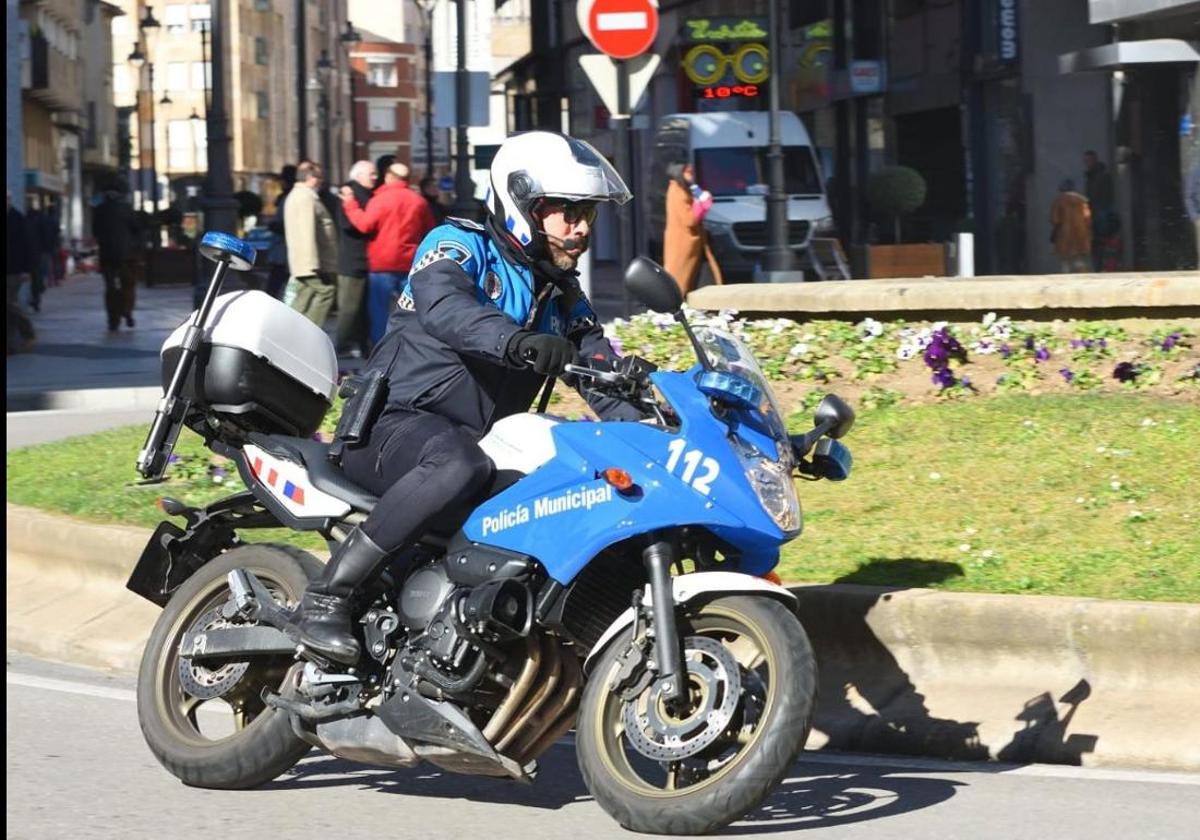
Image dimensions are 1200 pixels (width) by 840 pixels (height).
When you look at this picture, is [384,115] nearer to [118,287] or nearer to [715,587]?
[118,287]

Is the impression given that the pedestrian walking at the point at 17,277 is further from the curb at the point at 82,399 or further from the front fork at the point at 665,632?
the front fork at the point at 665,632

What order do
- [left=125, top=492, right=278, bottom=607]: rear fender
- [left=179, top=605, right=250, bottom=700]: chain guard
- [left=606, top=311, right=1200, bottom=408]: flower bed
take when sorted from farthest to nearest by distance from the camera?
[left=606, top=311, right=1200, bottom=408]: flower bed → [left=125, top=492, right=278, bottom=607]: rear fender → [left=179, top=605, right=250, bottom=700]: chain guard

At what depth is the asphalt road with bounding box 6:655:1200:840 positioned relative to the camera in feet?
18.2

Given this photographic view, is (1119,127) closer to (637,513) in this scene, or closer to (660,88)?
(637,513)

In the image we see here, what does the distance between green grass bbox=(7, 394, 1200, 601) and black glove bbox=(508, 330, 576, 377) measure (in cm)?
231

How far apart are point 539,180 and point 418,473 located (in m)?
0.75

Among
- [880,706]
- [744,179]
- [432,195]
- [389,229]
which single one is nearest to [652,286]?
[880,706]

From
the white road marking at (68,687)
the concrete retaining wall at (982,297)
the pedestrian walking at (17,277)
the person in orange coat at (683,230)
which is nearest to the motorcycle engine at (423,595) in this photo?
the white road marking at (68,687)

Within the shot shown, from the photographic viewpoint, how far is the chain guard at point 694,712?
5.22 m

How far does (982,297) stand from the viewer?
458 inches

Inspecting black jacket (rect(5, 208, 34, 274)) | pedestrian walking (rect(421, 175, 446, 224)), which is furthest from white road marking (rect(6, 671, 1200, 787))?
pedestrian walking (rect(421, 175, 446, 224))

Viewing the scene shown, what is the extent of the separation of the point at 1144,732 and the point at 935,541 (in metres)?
1.74

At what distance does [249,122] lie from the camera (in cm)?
12506

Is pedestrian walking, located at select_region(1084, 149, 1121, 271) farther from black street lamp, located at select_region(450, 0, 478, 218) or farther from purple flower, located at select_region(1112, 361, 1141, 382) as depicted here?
purple flower, located at select_region(1112, 361, 1141, 382)
